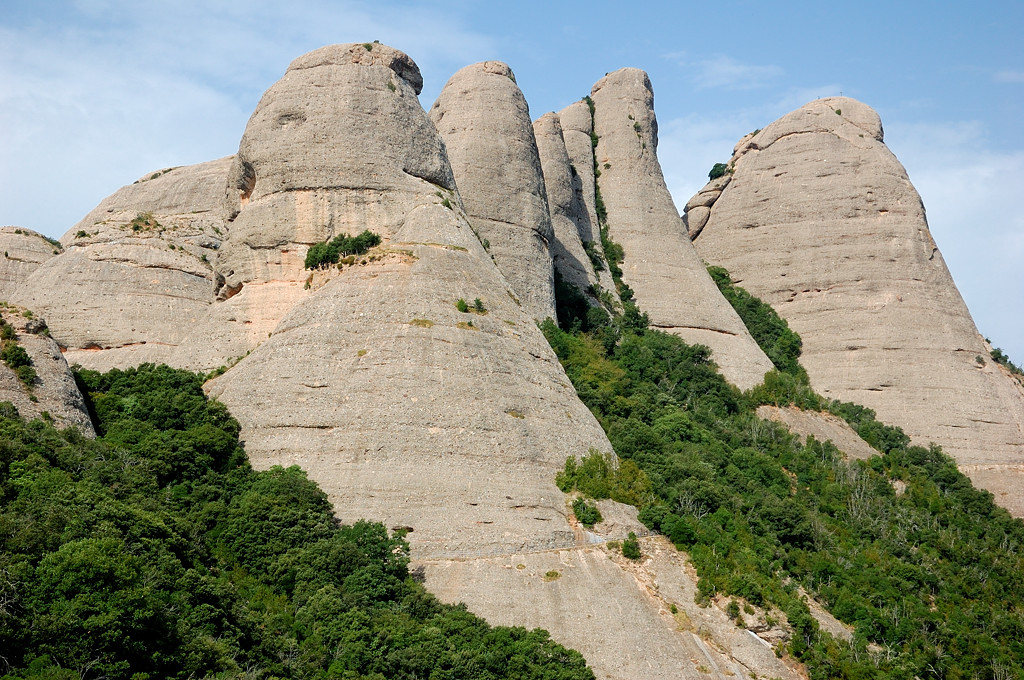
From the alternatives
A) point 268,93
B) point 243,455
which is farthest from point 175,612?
point 268,93

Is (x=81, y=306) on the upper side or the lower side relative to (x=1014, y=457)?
upper

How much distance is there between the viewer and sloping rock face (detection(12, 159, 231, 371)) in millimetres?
36438

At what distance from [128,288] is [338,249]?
8287 millimetres

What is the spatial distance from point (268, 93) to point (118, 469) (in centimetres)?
1786

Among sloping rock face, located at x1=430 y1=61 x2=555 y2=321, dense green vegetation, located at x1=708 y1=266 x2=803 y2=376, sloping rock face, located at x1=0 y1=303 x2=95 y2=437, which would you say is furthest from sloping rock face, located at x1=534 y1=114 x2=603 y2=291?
sloping rock face, located at x1=0 y1=303 x2=95 y2=437

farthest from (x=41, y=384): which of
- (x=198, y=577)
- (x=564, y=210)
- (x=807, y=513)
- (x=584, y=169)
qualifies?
(x=584, y=169)

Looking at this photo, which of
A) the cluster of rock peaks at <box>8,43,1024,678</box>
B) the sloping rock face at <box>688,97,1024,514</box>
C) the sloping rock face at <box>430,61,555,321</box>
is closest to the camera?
the cluster of rock peaks at <box>8,43,1024,678</box>

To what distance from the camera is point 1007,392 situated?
45.9 metres

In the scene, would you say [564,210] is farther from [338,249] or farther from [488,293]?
[338,249]

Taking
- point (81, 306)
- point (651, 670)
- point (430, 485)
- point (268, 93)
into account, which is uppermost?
point (268, 93)

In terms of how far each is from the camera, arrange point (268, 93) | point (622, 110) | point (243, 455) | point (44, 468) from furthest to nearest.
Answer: point (622, 110) → point (268, 93) → point (243, 455) → point (44, 468)

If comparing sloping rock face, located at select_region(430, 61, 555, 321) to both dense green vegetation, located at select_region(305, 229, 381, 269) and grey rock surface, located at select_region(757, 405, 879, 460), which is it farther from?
grey rock surface, located at select_region(757, 405, 879, 460)

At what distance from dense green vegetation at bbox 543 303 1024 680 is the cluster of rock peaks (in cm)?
143

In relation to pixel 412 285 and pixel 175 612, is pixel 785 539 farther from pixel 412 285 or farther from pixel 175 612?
pixel 175 612
